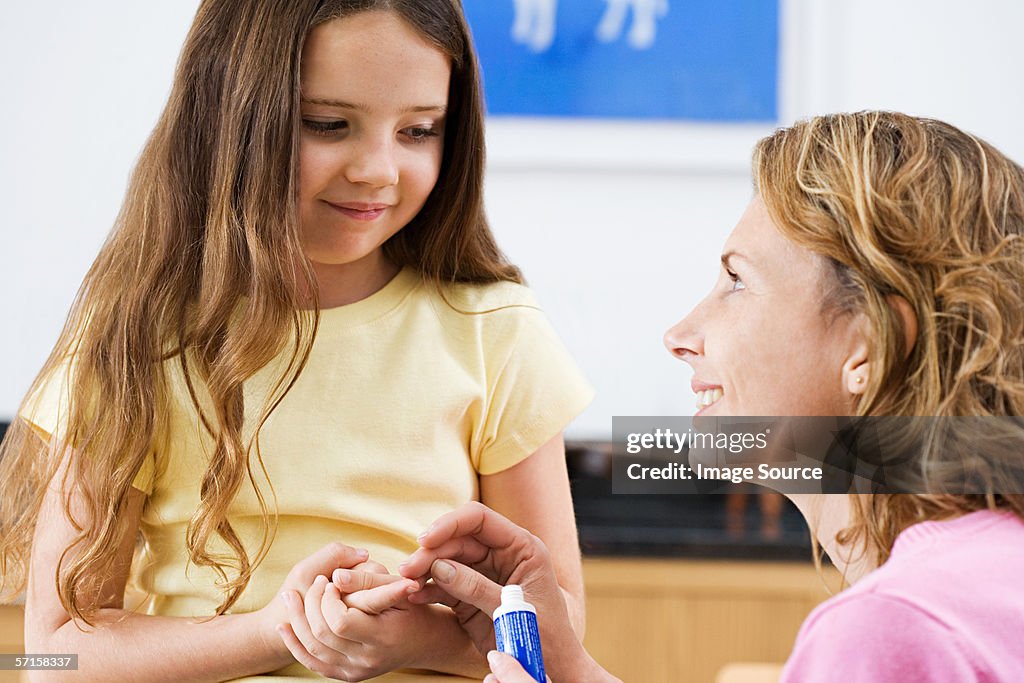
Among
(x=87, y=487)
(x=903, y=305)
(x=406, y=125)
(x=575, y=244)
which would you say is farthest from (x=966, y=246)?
(x=575, y=244)

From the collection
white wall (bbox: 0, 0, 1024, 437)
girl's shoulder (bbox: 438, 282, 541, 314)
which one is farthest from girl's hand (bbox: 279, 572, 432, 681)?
white wall (bbox: 0, 0, 1024, 437)

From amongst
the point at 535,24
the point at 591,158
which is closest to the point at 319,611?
the point at 591,158

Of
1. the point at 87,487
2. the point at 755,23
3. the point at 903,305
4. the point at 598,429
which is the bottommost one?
the point at 598,429

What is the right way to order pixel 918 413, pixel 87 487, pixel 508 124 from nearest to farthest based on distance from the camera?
1. pixel 918 413
2. pixel 87 487
3. pixel 508 124

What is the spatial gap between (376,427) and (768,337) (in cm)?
33

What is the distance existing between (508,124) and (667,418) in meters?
0.58

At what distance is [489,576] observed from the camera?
876 mm

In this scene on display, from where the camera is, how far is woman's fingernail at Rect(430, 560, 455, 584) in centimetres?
81

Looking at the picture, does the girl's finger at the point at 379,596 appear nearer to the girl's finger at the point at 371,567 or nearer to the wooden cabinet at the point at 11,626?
the girl's finger at the point at 371,567

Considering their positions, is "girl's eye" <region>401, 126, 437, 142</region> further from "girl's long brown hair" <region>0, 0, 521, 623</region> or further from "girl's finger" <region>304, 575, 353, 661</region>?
"girl's finger" <region>304, 575, 353, 661</region>

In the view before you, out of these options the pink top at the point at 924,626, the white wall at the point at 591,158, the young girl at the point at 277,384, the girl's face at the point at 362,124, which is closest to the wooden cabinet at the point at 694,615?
the white wall at the point at 591,158

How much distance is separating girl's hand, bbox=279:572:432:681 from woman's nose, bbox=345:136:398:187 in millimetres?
290

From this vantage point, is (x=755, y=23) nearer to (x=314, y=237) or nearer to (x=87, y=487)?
(x=314, y=237)

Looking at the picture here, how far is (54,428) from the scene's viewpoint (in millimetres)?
895
